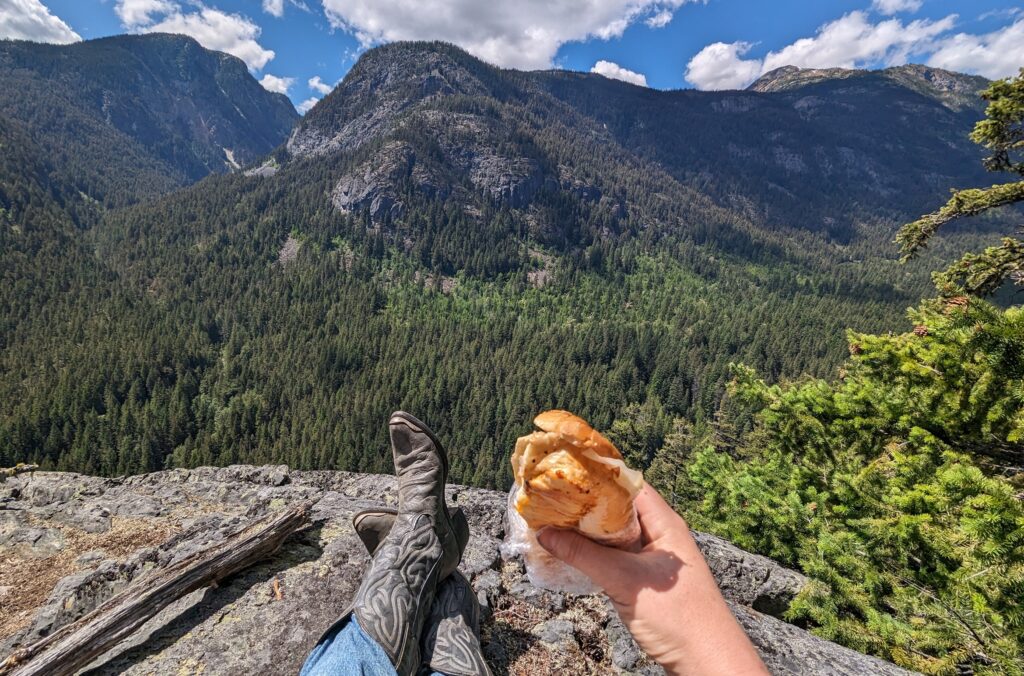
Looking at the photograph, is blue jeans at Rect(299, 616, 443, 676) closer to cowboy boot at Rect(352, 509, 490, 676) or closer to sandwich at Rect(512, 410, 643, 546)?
cowboy boot at Rect(352, 509, 490, 676)

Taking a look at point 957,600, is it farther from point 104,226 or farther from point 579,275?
point 104,226

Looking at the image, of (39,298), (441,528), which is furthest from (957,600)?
(39,298)

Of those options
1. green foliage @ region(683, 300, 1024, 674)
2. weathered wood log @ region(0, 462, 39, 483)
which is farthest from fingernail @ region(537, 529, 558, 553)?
weathered wood log @ region(0, 462, 39, 483)

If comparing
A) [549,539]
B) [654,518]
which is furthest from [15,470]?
[654,518]

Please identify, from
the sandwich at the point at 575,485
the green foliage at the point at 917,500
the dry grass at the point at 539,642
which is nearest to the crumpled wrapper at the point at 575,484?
the sandwich at the point at 575,485

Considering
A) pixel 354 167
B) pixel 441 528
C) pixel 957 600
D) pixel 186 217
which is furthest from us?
pixel 354 167
